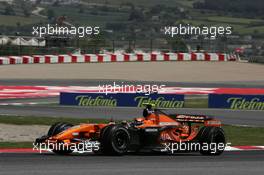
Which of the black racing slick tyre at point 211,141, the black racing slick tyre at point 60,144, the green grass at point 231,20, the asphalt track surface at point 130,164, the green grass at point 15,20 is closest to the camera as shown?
the asphalt track surface at point 130,164

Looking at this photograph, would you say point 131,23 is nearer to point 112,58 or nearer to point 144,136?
point 112,58

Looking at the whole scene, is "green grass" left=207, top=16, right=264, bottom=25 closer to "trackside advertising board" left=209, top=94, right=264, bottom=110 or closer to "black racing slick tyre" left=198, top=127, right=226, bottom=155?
"trackside advertising board" left=209, top=94, right=264, bottom=110

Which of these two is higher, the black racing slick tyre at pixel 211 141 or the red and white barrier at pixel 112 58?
the black racing slick tyre at pixel 211 141

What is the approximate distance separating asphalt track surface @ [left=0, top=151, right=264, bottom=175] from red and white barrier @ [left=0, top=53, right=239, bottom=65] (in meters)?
36.0

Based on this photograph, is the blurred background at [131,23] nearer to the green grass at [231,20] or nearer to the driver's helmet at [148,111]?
the green grass at [231,20]

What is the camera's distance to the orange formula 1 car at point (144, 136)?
17438 mm

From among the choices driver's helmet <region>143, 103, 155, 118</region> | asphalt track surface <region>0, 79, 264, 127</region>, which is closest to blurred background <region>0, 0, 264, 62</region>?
asphalt track surface <region>0, 79, 264, 127</region>

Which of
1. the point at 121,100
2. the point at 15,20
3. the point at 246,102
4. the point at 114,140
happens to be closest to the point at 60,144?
the point at 114,140

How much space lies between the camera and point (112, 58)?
54.8m

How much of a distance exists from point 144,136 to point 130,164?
222 centimetres

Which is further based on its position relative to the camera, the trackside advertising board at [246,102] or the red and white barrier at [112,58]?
the red and white barrier at [112,58]

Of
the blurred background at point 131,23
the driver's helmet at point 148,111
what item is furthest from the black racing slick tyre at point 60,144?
the blurred background at point 131,23

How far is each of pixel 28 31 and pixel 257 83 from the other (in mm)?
33976

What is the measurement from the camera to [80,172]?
14.4m
